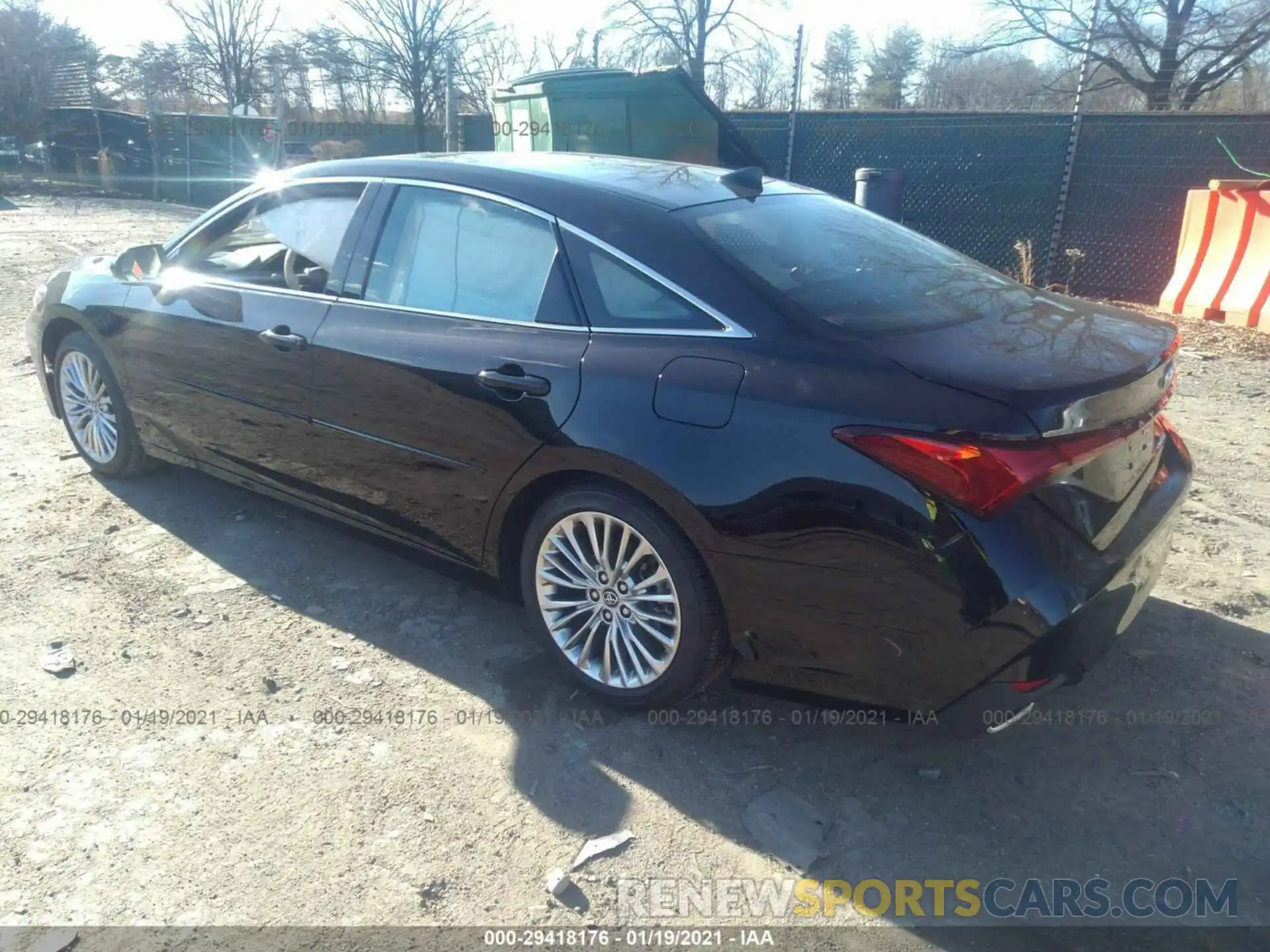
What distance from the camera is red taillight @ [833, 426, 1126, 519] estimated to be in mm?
2309

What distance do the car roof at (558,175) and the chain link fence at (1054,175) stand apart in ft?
24.6

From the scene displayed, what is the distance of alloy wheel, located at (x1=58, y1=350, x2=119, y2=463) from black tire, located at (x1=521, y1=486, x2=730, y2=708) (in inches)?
109

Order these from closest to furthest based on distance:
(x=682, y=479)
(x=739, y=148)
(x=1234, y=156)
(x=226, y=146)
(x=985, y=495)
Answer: (x=985, y=495) → (x=682, y=479) → (x=1234, y=156) → (x=739, y=148) → (x=226, y=146)

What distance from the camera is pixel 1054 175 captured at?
33.3 ft

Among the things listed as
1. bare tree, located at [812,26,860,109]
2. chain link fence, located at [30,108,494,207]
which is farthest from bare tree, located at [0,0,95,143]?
bare tree, located at [812,26,860,109]

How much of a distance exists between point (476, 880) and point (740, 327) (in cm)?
160

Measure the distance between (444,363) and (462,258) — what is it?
0.41 m

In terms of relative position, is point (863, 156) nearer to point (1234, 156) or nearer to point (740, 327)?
point (1234, 156)

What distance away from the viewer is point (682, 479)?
8.75 feet

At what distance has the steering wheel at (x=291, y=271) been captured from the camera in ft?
12.4

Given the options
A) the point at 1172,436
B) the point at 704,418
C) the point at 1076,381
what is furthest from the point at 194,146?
the point at 1076,381

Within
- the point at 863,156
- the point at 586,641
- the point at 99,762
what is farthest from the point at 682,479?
the point at 863,156

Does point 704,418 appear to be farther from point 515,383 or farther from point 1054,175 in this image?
point 1054,175

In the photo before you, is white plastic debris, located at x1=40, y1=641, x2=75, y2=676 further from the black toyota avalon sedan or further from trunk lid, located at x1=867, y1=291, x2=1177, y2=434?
trunk lid, located at x1=867, y1=291, x2=1177, y2=434
